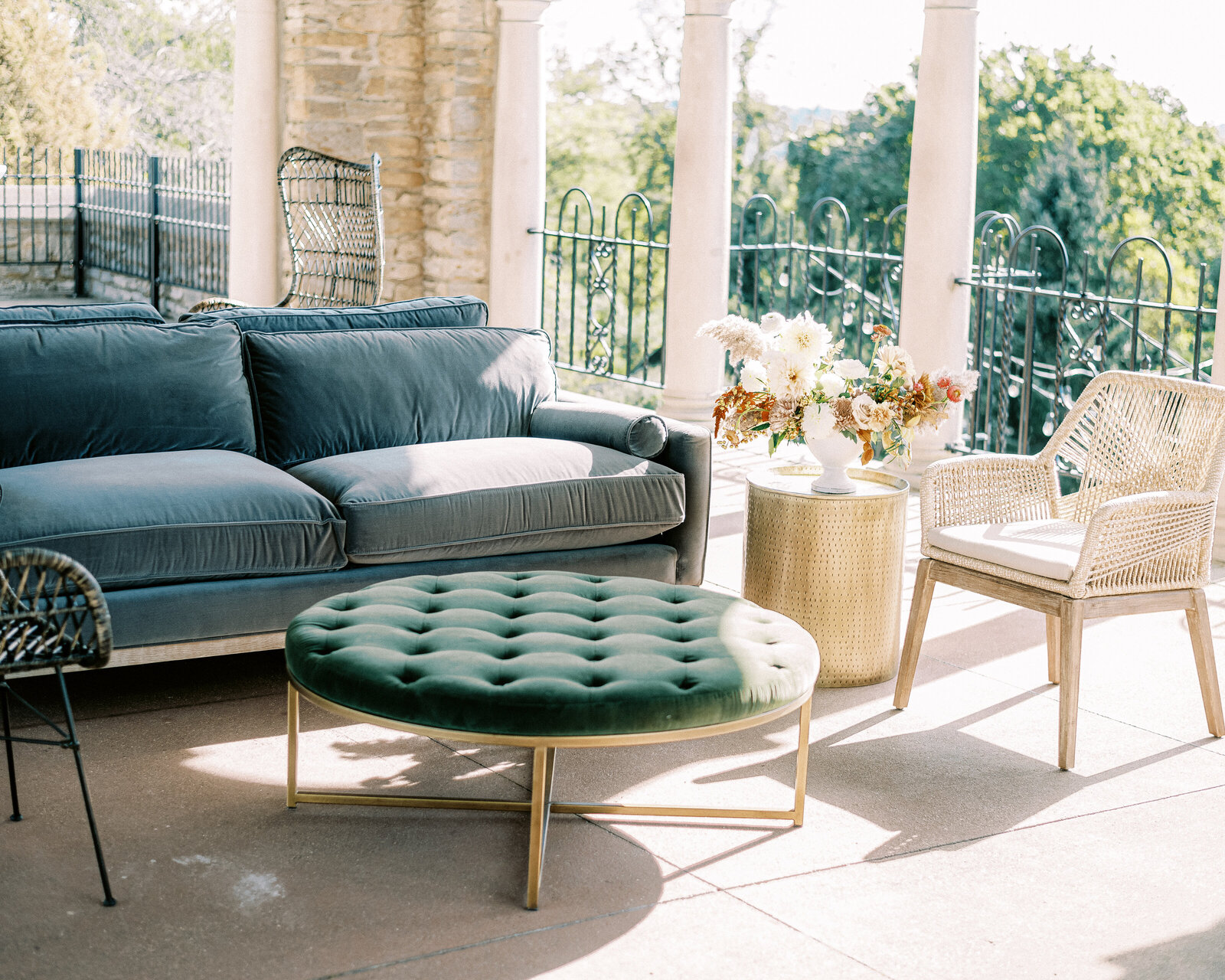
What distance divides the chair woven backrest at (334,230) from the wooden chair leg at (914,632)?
313cm

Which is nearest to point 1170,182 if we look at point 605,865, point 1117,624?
point 1117,624

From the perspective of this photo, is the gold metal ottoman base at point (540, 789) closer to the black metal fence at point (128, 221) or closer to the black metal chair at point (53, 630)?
the black metal chair at point (53, 630)

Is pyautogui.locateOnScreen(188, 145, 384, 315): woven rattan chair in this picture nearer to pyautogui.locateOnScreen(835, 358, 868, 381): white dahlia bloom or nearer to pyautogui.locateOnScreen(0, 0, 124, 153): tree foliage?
pyautogui.locateOnScreen(835, 358, 868, 381): white dahlia bloom

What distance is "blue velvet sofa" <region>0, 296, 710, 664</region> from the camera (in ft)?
10.3

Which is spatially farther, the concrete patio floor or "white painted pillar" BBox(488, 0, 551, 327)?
"white painted pillar" BBox(488, 0, 551, 327)

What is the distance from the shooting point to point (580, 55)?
2498 centimetres

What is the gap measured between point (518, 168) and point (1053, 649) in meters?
4.87

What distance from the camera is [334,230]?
22.5 ft

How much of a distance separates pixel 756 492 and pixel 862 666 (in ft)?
1.72

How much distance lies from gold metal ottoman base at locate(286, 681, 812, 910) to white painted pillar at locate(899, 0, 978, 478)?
315 cm

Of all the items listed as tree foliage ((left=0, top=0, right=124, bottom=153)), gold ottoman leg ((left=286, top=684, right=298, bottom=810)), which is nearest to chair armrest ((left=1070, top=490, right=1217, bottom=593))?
gold ottoman leg ((left=286, top=684, right=298, bottom=810))

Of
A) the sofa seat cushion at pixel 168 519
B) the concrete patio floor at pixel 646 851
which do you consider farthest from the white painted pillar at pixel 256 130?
the concrete patio floor at pixel 646 851

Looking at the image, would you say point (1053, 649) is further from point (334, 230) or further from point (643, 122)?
point (643, 122)

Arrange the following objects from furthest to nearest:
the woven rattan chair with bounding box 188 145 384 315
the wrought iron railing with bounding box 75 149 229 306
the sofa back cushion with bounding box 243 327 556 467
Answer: the wrought iron railing with bounding box 75 149 229 306
the woven rattan chair with bounding box 188 145 384 315
the sofa back cushion with bounding box 243 327 556 467
